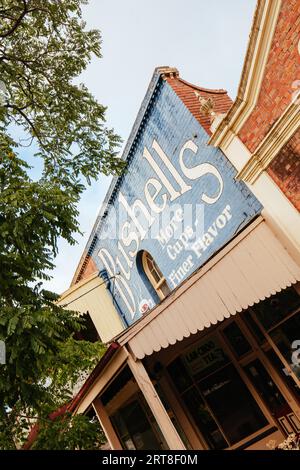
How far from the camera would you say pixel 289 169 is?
600cm

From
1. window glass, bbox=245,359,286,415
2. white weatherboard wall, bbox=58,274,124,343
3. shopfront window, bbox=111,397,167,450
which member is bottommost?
window glass, bbox=245,359,286,415

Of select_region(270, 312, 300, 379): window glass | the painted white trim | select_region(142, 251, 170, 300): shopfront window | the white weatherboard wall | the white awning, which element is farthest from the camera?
the white weatherboard wall

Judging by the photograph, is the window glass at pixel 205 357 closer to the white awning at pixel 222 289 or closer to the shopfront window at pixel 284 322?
the shopfront window at pixel 284 322

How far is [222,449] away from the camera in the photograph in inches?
290

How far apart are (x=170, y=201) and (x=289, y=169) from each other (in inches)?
148

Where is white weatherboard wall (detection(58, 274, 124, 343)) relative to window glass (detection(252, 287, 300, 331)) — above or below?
above

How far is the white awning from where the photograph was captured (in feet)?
17.2

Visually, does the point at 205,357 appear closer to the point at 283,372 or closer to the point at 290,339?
the point at 283,372

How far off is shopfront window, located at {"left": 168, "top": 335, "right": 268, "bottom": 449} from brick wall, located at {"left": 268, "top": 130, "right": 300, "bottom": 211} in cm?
377

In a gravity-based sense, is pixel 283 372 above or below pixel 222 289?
below

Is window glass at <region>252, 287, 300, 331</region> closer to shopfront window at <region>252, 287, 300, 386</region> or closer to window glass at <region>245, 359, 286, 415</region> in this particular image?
shopfront window at <region>252, 287, 300, 386</region>

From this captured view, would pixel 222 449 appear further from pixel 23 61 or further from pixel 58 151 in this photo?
pixel 23 61

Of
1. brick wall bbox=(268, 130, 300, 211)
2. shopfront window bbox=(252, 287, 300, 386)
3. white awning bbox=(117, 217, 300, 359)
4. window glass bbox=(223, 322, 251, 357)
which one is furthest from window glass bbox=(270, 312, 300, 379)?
brick wall bbox=(268, 130, 300, 211)

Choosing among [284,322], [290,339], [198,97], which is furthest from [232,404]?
[198,97]
